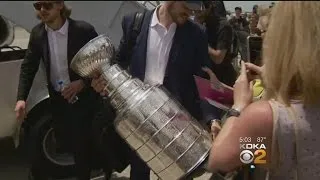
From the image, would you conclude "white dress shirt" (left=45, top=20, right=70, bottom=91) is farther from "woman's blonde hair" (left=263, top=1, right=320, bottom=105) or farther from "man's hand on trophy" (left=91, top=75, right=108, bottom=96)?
"woman's blonde hair" (left=263, top=1, right=320, bottom=105)

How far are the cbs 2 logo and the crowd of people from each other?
0.07ft

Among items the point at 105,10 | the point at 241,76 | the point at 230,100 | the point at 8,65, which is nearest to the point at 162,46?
the point at 230,100

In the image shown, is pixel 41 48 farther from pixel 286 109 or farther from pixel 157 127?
pixel 286 109

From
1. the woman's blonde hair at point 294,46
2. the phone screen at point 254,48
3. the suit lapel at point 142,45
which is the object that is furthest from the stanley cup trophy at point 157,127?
the woman's blonde hair at point 294,46

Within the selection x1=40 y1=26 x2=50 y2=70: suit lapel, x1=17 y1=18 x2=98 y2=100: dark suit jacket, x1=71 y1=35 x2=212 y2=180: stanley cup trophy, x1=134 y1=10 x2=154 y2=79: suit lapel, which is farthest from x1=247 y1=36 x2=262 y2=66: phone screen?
x1=40 y1=26 x2=50 y2=70: suit lapel

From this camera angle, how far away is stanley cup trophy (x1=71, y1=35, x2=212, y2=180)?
2.14m

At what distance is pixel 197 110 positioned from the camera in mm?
2631

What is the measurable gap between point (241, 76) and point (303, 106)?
29 cm

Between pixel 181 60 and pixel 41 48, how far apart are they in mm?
1099

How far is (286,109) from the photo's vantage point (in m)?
1.63

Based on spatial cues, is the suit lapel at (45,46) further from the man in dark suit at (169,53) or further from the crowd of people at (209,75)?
the man in dark suit at (169,53)

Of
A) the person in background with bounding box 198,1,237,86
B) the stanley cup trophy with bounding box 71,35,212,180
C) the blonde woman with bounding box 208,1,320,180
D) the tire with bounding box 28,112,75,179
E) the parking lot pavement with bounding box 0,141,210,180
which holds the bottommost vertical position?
the parking lot pavement with bounding box 0,141,210,180

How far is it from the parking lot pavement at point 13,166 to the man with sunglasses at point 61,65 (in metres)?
0.87

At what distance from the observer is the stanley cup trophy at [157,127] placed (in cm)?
214
